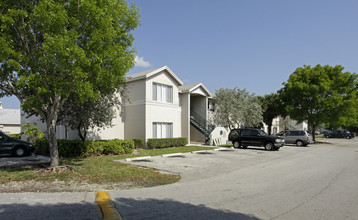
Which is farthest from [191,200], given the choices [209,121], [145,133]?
[209,121]

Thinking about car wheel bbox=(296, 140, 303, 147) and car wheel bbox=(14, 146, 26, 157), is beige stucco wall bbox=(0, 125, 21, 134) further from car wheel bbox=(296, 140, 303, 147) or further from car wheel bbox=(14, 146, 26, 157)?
car wheel bbox=(296, 140, 303, 147)

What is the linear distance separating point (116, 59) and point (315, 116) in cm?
2906

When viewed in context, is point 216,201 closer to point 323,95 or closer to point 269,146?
point 269,146

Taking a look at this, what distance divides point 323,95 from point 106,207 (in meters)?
31.9

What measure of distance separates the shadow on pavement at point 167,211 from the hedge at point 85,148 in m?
9.29

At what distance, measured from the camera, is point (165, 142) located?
69.1 ft

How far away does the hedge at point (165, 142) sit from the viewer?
65.7ft

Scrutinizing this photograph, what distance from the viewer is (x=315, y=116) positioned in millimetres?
31547

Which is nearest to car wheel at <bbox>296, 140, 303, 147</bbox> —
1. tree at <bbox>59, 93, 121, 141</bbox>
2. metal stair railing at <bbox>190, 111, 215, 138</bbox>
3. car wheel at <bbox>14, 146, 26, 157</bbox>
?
metal stair railing at <bbox>190, 111, 215, 138</bbox>

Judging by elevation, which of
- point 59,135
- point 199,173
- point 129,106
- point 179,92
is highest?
point 179,92

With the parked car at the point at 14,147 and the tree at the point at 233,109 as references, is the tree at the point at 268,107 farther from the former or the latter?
the parked car at the point at 14,147

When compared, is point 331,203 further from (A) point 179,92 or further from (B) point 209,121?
(B) point 209,121

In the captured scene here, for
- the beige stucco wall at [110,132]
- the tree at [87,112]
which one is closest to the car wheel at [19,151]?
the tree at [87,112]

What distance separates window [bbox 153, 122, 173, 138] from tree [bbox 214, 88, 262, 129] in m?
8.30
